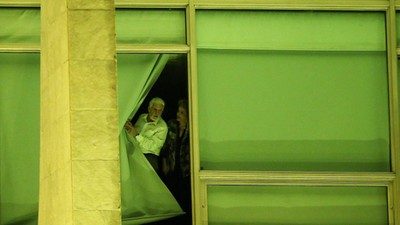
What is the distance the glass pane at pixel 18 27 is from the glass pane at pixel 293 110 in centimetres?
188

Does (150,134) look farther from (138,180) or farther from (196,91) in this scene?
(196,91)

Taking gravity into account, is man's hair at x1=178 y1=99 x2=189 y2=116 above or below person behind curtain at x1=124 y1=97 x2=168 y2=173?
above

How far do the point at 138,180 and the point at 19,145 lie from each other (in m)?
1.38

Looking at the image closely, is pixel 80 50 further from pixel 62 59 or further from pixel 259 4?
pixel 259 4

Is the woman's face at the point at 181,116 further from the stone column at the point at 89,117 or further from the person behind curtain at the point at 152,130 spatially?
the stone column at the point at 89,117

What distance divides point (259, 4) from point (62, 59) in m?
4.48

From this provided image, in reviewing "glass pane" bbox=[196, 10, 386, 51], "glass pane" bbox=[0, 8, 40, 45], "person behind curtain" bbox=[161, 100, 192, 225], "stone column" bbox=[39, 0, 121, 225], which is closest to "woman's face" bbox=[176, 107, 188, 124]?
"person behind curtain" bbox=[161, 100, 192, 225]

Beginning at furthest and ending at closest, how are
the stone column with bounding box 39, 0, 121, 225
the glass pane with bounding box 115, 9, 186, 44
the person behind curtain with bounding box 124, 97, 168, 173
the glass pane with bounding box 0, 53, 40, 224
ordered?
the glass pane with bounding box 115, 9, 186, 44, the person behind curtain with bounding box 124, 97, 168, 173, the glass pane with bounding box 0, 53, 40, 224, the stone column with bounding box 39, 0, 121, 225

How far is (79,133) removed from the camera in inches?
563

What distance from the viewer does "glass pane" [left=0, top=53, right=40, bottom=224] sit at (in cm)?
1798

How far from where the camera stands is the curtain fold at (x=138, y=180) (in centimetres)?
1809

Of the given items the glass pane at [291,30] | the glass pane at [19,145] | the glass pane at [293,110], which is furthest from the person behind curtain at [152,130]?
the glass pane at [19,145]

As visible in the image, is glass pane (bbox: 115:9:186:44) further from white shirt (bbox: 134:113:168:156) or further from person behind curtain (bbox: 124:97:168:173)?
white shirt (bbox: 134:113:168:156)

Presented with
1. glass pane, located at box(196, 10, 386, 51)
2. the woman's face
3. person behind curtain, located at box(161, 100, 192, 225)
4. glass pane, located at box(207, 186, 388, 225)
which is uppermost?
glass pane, located at box(196, 10, 386, 51)
